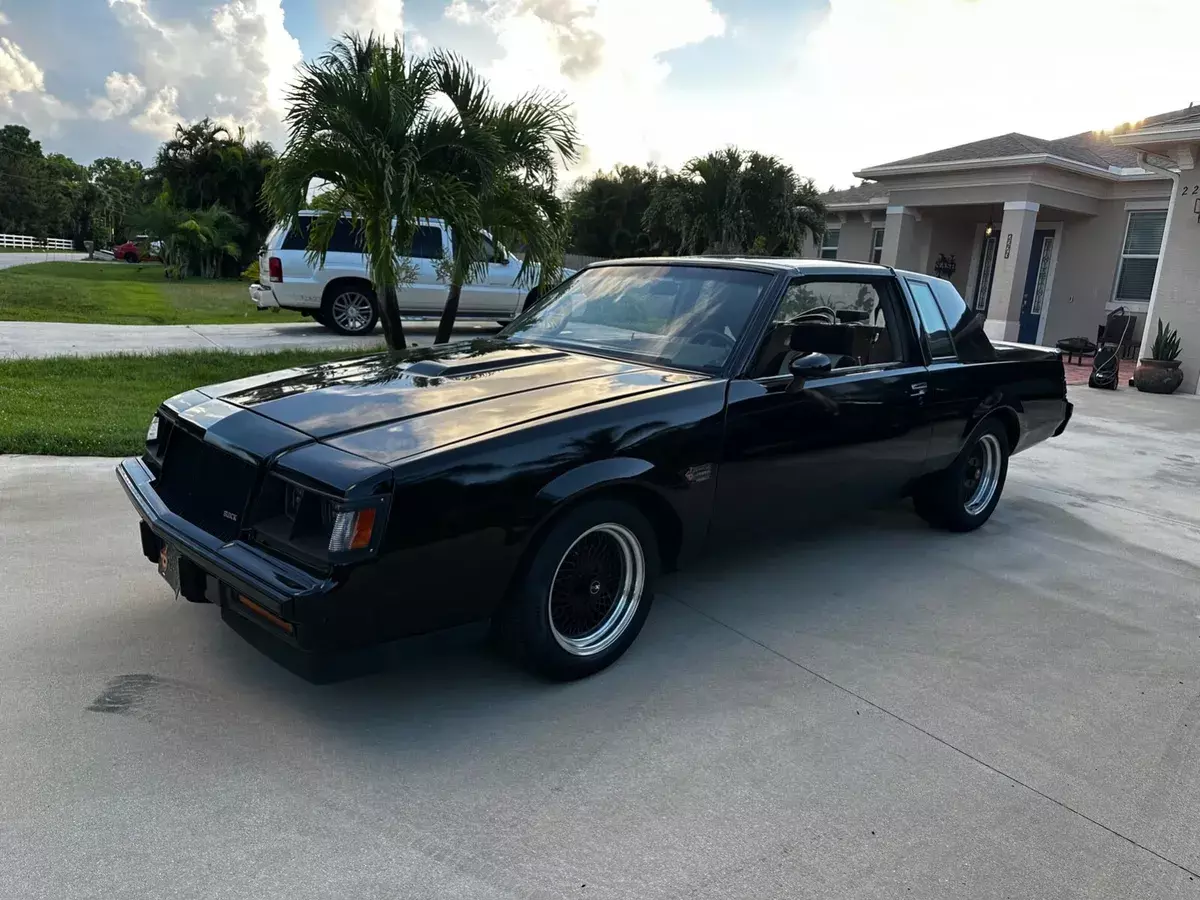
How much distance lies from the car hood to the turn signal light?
210mm

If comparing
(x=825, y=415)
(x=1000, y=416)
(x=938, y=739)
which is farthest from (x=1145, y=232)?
(x=938, y=739)

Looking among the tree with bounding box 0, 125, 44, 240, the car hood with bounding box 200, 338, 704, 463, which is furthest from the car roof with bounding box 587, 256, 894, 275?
the tree with bounding box 0, 125, 44, 240

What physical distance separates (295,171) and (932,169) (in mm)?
13737

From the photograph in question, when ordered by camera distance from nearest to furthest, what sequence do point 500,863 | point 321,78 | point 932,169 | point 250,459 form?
point 500,863, point 250,459, point 321,78, point 932,169

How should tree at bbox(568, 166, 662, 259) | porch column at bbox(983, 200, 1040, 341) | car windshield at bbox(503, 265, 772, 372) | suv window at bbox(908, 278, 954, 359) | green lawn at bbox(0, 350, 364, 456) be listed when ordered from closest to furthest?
car windshield at bbox(503, 265, 772, 372) < suv window at bbox(908, 278, 954, 359) < green lawn at bbox(0, 350, 364, 456) < porch column at bbox(983, 200, 1040, 341) < tree at bbox(568, 166, 662, 259)

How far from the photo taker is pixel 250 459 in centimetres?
287

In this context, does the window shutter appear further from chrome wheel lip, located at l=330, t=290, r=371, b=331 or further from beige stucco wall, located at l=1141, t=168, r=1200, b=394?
chrome wheel lip, located at l=330, t=290, r=371, b=331

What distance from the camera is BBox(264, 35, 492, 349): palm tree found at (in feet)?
24.2

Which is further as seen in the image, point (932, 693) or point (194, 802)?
point (932, 693)

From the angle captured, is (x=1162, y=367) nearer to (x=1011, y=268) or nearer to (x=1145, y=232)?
(x=1011, y=268)

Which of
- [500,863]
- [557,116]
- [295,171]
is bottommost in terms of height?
[500,863]

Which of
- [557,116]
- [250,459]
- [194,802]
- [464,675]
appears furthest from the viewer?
[557,116]

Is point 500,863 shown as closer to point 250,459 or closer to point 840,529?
point 250,459

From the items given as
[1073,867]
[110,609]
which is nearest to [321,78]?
[110,609]
